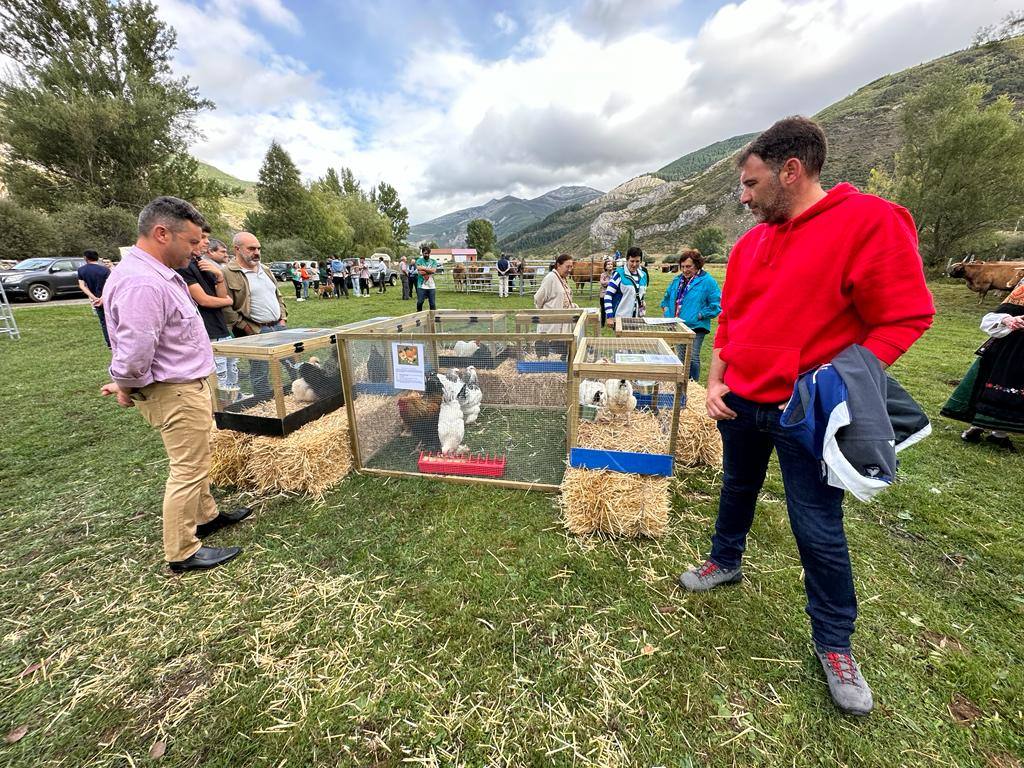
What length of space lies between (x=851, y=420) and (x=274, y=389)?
410 cm

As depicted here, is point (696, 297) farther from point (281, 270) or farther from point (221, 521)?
point (281, 270)

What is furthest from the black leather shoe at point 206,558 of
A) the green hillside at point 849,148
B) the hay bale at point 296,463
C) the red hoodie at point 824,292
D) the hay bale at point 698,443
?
the green hillside at point 849,148

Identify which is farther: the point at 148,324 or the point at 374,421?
the point at 374,421

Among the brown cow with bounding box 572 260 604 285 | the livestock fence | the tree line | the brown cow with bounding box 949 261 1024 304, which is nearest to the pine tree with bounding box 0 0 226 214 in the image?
the tree line

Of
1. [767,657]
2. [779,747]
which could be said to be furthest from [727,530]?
[779,747]

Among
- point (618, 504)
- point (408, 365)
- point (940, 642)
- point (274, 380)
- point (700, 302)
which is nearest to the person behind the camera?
point (940, 642)

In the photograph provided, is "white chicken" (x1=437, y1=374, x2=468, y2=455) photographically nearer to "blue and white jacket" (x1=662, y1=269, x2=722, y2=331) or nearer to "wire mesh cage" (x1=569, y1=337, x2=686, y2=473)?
"wire mesh cage" (x1=569, y1=337, x2=686, y2=473)

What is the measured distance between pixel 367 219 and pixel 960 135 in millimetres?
52744

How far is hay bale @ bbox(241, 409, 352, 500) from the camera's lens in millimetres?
3613

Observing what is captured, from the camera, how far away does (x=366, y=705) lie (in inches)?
77.5

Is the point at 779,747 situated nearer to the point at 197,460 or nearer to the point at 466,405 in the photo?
the point at 466,405

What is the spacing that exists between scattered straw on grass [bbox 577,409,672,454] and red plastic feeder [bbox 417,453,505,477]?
0.89 metres

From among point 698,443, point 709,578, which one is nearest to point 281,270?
point 698,443

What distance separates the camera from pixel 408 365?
3637mm
